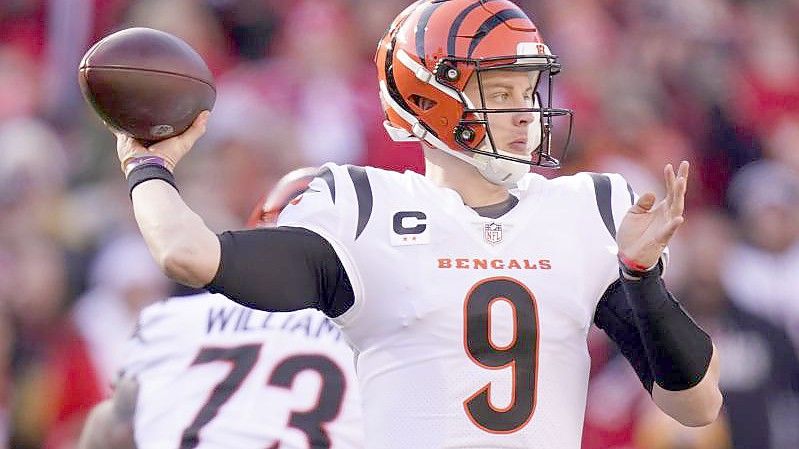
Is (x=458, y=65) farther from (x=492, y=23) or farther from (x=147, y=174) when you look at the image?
(x=147, y=174)

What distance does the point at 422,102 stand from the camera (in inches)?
141

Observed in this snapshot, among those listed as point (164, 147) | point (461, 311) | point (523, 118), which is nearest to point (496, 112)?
point (523, 118)

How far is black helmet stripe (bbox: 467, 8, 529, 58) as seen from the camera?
347 cm

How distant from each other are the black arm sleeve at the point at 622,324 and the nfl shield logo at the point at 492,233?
0.27 meters

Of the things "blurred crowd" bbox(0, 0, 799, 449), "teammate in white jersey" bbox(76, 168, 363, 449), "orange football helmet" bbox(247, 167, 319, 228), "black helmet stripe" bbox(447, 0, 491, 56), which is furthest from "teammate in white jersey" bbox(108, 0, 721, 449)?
"blurred crowd" bbox(0, 0, 799, 449)

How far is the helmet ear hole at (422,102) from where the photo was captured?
3559 mm

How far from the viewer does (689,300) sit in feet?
23.0

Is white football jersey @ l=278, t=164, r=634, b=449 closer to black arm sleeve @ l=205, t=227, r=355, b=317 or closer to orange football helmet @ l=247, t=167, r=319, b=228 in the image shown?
black arm sleeve @ l=205, t=227, r=355, b=317

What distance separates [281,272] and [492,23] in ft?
→ 2.45

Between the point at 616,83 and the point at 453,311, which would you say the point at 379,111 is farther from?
the point at 453,311

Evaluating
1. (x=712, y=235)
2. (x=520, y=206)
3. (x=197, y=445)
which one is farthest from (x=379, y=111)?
(x=520, y=206)

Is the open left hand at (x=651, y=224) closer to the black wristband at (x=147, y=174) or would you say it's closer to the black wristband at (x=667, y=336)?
the black wristband at (x=667, y=336)

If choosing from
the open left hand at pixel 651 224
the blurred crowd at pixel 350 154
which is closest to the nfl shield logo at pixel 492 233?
the open left hand at pixel 651 224

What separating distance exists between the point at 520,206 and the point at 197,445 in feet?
4.60
